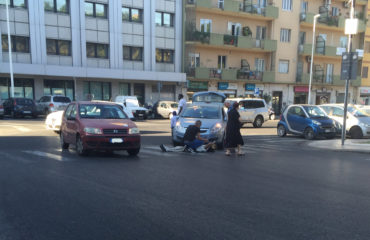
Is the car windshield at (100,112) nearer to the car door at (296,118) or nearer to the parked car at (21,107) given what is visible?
the car door at (296,118)

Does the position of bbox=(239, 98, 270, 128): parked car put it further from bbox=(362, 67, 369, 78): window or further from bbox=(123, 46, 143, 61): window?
bbox=(362, 67, 369, 78): window

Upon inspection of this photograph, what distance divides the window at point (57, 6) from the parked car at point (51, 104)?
8.85 meters

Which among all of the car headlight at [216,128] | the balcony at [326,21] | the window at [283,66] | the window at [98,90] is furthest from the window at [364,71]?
the car headlight at [216,128]

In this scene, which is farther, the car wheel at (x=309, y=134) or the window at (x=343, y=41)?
the window at (x=343, y=41)

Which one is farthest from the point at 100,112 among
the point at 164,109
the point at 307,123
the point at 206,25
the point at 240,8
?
the point at 240,8

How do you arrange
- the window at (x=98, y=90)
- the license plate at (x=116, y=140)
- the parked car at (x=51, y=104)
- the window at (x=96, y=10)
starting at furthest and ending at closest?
the window at (x=98, y=90) → the window at (x=96, y=10) → the parked car at (x=51, y=104) → the license plate at (x=116, y=140)

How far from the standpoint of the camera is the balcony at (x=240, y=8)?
32250 millimetres

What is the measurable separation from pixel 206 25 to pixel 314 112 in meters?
21.2

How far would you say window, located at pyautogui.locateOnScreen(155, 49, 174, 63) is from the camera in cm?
3253

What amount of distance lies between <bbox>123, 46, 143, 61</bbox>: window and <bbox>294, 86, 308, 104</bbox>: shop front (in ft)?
64.8

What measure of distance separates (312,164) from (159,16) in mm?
27143

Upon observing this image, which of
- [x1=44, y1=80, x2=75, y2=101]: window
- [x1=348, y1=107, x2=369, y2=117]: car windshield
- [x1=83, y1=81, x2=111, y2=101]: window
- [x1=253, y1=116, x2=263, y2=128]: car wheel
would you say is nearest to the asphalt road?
[x1=348, y1=107, x2=369, y2=117]: car windshield

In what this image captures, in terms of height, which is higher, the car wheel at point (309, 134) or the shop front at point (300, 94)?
the shop front at point (300, 94)

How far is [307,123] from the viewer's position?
1509 centimetres
